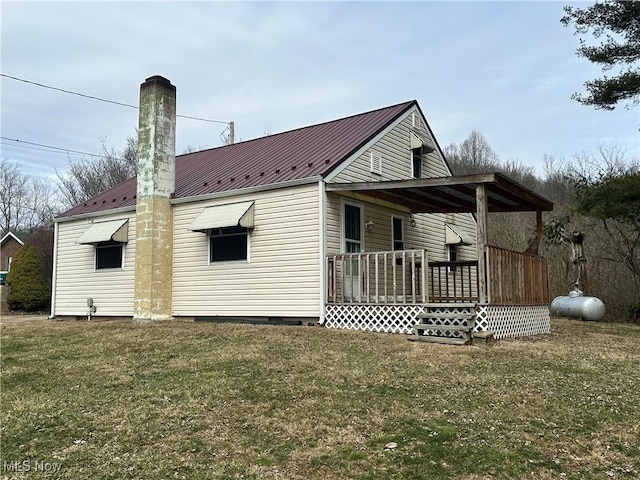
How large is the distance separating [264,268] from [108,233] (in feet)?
16.7

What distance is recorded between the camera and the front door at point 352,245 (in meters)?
10.7

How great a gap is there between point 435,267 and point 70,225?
35.4 feet

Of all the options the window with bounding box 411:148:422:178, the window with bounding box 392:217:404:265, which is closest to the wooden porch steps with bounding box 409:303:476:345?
the window with bounding box 392:217:404:265

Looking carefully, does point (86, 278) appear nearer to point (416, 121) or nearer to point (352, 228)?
point (352, 228)

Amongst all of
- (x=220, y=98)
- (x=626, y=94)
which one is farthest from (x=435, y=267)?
(x=220, y=98)

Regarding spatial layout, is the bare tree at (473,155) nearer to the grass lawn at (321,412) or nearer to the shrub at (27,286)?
the shrub at (27,286)

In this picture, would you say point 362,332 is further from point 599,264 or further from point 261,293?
point 599,264

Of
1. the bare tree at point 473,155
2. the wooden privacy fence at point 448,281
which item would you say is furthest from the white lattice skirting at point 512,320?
the bare tree at point 473,155

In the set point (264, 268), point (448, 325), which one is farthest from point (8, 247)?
point (448, 325)

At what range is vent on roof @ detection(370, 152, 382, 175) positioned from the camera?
12734 mm

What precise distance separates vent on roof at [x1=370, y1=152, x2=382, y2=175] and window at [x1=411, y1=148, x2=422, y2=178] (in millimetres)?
1967

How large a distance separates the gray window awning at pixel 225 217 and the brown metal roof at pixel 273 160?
518 millimetres

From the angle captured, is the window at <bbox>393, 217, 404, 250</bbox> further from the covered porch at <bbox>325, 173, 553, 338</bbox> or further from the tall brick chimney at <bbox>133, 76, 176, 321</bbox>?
the tall brick chimney at <bbox>133, 76, 176, 321</bbox>

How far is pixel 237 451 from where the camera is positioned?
403 centimetres
